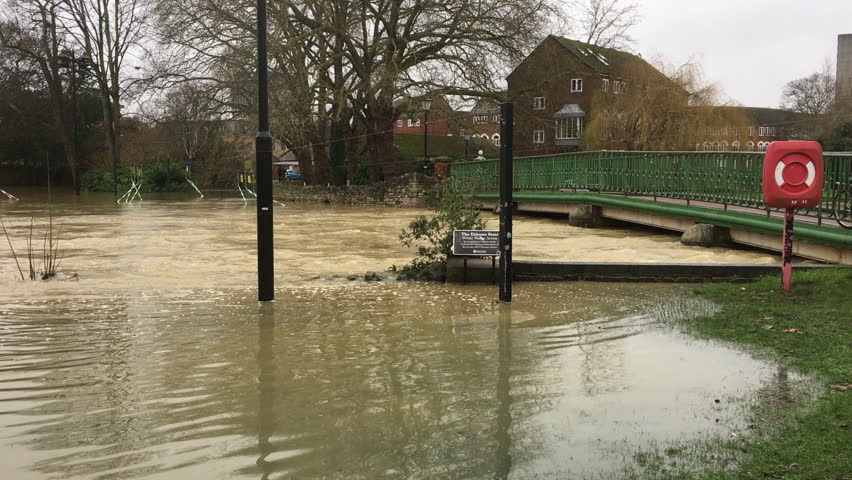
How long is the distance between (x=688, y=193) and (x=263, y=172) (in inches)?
402

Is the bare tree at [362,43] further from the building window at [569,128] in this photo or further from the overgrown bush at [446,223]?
the building window at [569,128]

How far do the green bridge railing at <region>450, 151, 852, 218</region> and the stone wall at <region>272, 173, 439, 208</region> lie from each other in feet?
34.3

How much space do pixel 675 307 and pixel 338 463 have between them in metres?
5.05

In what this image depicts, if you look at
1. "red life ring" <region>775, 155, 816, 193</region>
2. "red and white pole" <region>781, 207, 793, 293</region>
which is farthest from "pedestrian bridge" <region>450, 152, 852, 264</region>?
"red life ring" <region>775, 155, 816, 193</region>

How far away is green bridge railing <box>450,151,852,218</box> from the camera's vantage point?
10531 mm

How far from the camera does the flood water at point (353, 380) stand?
12.2 ft

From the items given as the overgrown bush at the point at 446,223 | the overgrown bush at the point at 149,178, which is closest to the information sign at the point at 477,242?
the overgrown bush at the point at 446,223

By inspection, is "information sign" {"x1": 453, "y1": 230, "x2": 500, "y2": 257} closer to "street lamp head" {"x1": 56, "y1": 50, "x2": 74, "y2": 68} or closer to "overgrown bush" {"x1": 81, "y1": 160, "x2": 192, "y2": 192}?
"street lamp head" {"x1": 56, "y1": 50, "x2": 74, "y2": 68}

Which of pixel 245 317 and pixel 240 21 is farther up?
pixel 240 21

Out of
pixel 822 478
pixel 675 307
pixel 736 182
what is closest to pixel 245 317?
pixel 675 307

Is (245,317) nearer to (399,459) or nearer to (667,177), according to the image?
(399,459)

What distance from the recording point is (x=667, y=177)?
16375 mm

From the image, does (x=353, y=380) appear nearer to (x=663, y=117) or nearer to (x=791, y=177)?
(x=791, y=177)

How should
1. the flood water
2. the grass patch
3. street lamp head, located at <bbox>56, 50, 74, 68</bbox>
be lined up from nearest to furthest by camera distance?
1. the grass patch
2. the flood water
3. street lamp head, located at <bbox>56, 50, 74, 68</bbox>
